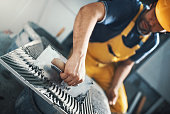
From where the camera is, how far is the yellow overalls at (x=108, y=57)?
1195 millimetres

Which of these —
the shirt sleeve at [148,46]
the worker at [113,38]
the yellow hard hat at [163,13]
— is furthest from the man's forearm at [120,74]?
the yellow hard hat at [163,13]

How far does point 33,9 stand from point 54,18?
0.25 m

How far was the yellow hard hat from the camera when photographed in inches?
35.4

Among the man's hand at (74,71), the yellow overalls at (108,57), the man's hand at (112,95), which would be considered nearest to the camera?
the man's hand at (74,71)

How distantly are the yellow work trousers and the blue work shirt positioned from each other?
0.27 meters

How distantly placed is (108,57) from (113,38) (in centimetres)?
21

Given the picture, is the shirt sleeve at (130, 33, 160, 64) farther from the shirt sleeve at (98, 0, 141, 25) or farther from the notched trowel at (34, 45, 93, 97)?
the notched trowel at (34, 45, 93, 97)

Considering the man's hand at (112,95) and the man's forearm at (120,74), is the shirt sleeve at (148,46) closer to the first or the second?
the man's forearm at (120,74)

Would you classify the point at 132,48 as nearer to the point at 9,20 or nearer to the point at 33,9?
the point at 33,9

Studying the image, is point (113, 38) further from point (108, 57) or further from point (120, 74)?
point (120, 74)

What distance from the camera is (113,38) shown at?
117 cm

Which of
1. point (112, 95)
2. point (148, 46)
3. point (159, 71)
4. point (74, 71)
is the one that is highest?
point (74, 71)

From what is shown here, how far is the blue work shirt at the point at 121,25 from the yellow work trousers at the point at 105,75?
265 mm

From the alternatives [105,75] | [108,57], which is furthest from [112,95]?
[108,57]
